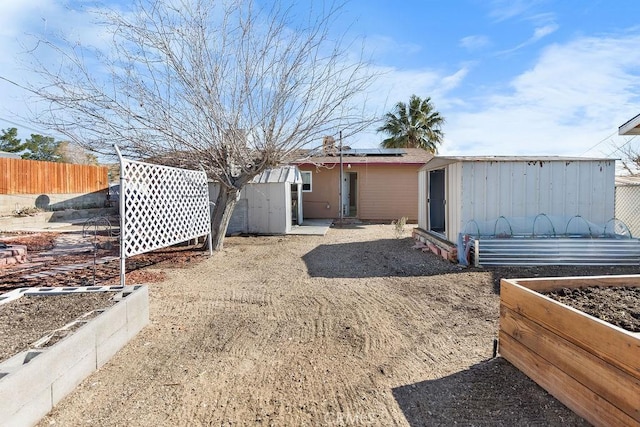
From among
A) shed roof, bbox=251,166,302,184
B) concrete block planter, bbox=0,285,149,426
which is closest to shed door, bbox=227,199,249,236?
shed roof, bbox=251,166,302,184

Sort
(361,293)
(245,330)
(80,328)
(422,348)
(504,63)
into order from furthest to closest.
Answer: (504,63), (361,293), (245,330), (422,348), (80,328)

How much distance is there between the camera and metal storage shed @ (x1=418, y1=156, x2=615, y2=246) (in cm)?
709

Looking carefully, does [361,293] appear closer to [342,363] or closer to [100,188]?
[342,363]

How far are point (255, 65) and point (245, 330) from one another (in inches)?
218

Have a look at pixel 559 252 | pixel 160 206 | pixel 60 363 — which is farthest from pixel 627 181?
pixel 60 363

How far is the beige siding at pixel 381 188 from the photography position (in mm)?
15625

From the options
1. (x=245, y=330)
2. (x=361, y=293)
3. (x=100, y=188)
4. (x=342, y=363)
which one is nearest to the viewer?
(x=342, y=363)

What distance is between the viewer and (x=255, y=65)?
7.30 metres

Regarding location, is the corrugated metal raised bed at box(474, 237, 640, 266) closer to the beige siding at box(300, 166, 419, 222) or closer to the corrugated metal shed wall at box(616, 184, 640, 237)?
the corrugated metal shed wall at box(616, 184, 640, 237)

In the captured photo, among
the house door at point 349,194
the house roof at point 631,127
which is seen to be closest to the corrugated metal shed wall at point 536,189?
the house roof at point 631,127

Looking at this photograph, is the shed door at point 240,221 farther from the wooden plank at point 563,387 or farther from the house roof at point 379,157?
the wooden plank at point 563,387

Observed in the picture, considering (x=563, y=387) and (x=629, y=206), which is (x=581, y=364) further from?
(x=629, y=206)

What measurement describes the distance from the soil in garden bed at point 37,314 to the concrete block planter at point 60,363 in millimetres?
212

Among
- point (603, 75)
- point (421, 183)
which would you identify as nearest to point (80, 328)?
point (421, 183)
